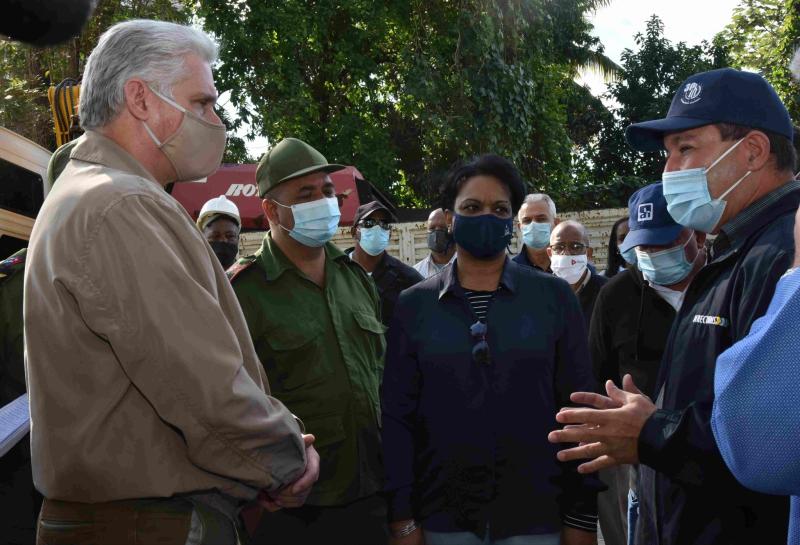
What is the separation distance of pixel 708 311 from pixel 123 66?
1858mm

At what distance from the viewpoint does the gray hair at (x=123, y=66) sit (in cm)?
248

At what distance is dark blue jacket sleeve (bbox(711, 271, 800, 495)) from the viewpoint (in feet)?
5.00

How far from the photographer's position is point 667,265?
4.36m

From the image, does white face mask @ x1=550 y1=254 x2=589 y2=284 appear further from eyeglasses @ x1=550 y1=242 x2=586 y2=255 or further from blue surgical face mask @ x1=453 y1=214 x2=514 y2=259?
blue surgical face mask @ x1=453 y1=214 x2=514 y2=259

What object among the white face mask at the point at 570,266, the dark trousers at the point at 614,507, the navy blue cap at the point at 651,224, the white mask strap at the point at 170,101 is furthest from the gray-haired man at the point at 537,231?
the white mask strap at the point at 170,101

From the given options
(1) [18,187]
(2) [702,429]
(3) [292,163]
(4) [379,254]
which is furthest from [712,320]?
(1) [18,187]

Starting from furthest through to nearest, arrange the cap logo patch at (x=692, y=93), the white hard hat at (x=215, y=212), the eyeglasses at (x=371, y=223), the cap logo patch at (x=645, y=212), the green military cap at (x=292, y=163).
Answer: the eyeglasses at (x=371, y=223), the white hard hat at (x=215, y=212), the cap logo patch at (x=645, y=212), the green military cap at (x=292, y=163), the cap logo patch at (x=692, y=93)

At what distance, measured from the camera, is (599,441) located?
2469 mm

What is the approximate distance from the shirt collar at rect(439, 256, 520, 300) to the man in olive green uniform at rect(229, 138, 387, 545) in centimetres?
62

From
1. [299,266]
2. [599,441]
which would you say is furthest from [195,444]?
[299,266]

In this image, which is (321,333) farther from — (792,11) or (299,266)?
(792,11)

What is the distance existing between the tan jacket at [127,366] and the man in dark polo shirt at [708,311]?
3.26 ft

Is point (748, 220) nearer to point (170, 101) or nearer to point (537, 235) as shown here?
point (170, 101)

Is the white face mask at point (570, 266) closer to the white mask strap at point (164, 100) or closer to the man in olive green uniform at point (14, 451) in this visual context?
the man in olive green uniform at point (14, 451)
